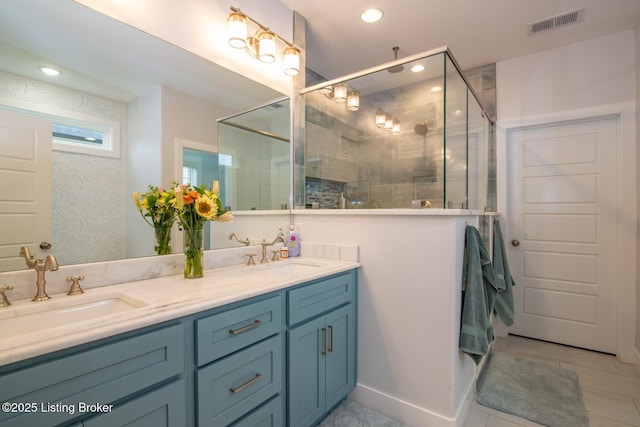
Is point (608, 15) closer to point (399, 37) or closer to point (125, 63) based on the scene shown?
point (399, 37)

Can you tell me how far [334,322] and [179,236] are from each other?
0.95 m

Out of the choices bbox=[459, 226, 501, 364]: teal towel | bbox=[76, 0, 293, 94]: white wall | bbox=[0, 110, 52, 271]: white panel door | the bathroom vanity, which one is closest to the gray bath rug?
the bathroom vanity

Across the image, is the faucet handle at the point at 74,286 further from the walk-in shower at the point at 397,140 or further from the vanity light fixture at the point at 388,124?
the vanity light fixture at the point at 388,124

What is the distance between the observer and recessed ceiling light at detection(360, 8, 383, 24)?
2.25 m

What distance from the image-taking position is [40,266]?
1050mm

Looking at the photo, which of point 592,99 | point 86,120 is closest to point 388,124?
point 592,99

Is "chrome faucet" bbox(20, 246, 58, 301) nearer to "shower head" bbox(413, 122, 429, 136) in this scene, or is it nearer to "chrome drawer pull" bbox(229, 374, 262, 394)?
"chrome drawer pull" bbox(229, 374, 262, 394)

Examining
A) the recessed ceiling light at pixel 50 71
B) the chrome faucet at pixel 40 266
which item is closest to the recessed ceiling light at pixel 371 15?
the recessed ceiling light at pixel 50 71

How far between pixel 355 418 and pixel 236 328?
1090mm

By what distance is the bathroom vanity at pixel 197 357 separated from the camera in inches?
28.3

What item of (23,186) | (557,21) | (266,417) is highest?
(557,21)

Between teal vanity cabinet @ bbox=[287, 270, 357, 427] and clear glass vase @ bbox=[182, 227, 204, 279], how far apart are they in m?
0.48

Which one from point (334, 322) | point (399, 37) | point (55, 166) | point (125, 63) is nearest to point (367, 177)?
point (399, 37)

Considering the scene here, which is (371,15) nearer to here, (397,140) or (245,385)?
(397,140)
